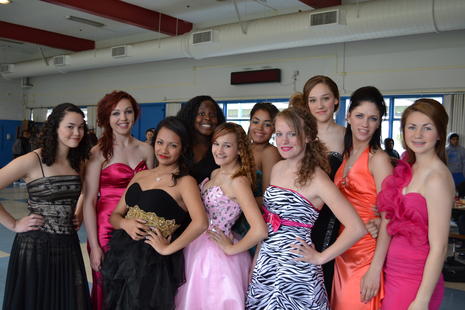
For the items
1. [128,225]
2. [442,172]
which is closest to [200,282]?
[128,225]

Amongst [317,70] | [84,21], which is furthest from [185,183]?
[84,21]

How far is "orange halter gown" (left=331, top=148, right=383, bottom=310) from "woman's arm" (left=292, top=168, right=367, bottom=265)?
212mm

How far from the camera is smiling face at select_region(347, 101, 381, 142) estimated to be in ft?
8.04

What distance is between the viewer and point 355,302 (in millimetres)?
2402

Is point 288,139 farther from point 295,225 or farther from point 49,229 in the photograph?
point 49,229

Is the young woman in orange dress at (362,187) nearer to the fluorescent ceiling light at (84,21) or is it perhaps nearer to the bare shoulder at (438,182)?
the bare shoulder at (438,182)

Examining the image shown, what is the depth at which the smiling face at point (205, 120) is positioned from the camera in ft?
10.2

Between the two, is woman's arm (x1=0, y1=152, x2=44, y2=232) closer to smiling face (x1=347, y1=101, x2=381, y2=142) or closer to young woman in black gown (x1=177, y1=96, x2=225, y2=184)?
young woman in black gown (x1=177, y1=96, x2=225, y2=184)

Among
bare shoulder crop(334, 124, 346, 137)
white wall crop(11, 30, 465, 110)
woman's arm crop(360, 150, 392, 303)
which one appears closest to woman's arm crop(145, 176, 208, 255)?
woman's arm crop(360, 150, 392, 303)

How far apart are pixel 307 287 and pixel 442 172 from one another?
88 cm

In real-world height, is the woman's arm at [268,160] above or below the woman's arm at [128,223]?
above

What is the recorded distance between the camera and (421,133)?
2.22m

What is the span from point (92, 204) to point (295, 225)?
1.41 m

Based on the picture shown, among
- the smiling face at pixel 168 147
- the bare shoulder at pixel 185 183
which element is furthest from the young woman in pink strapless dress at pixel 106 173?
the bare shoulder at pixel 185 183
